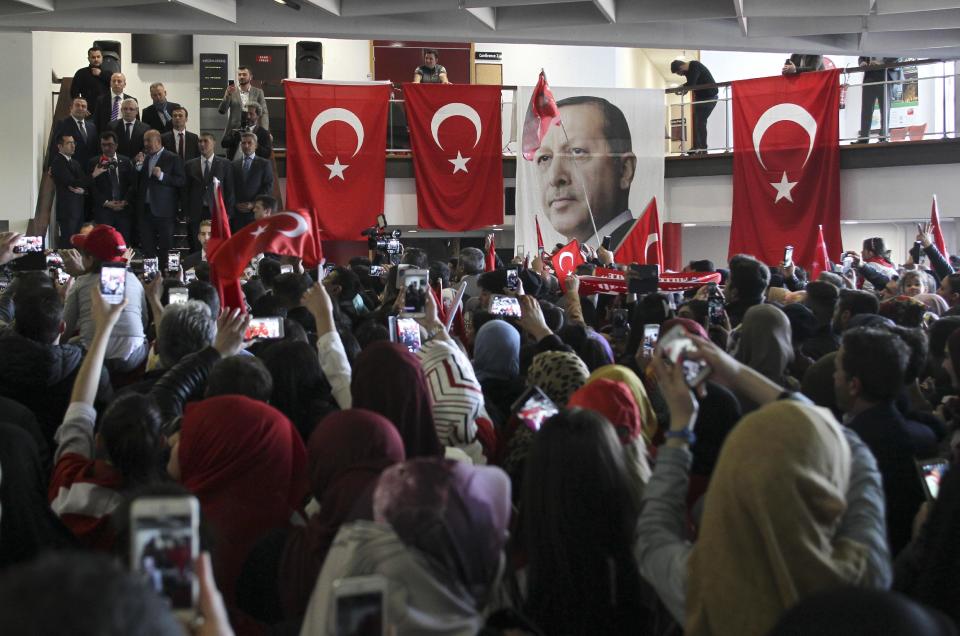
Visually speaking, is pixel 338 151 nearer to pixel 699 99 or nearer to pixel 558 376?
pixel 699 99

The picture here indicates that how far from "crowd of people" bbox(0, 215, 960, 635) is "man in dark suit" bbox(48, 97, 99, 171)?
9.27 meters

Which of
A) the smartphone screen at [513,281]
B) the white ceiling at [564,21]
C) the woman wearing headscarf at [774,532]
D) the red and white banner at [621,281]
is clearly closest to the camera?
the woman wearing headscarf at [774,532]

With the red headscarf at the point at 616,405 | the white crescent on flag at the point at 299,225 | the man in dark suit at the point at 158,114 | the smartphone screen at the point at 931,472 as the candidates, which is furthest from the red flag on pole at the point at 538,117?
the smartphone screen at the point at 931,472

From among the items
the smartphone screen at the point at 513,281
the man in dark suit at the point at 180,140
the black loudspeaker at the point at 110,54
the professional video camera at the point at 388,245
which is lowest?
the smartphone screen at the point at 513,281

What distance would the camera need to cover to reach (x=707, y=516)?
7.36 ft

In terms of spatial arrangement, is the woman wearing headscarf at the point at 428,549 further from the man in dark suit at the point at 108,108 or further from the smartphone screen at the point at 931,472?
the man in dark suit at the point at 108,108

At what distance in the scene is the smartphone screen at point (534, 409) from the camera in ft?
10.5

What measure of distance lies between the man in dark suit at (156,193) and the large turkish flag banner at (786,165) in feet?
23.3

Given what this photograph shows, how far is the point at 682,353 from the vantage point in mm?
2732

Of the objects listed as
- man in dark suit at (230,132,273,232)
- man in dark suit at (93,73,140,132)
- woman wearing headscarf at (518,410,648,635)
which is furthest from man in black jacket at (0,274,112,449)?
man in dark suit at (93,73,140,132)

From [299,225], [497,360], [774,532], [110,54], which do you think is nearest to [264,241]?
[299,225]

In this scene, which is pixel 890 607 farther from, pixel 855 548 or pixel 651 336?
pixel 651 336

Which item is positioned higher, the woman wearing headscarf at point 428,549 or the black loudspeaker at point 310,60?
the black loudspeaker at point 310,60

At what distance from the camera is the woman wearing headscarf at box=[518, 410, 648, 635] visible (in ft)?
8.28
